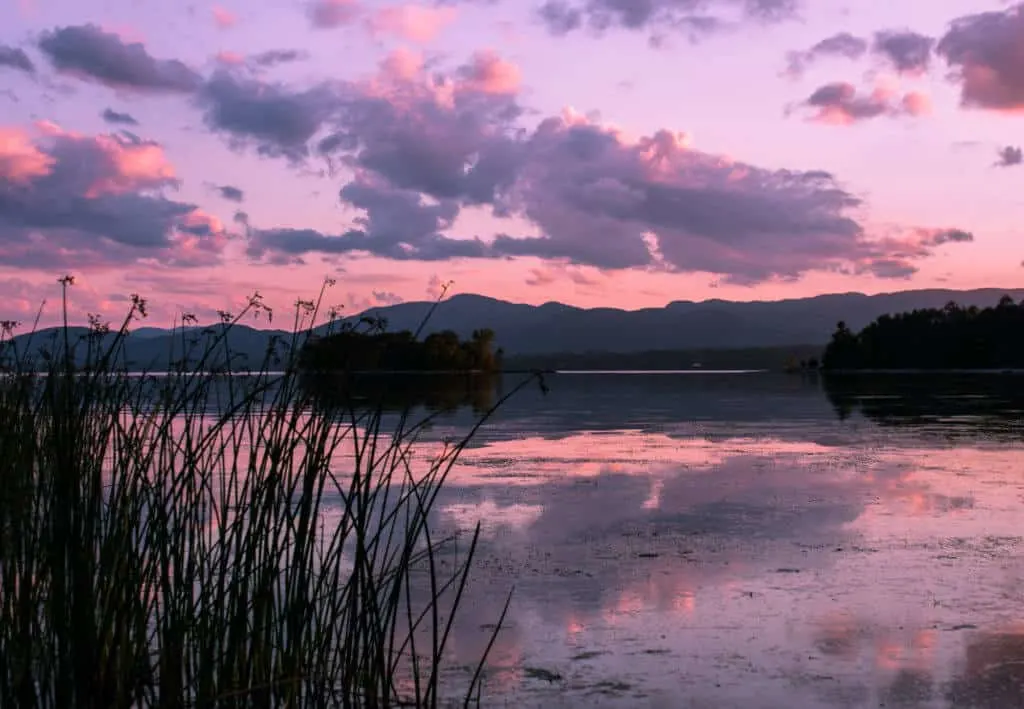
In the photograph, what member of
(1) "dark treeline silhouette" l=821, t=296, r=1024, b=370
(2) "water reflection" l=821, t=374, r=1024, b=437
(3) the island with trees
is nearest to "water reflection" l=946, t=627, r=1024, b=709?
(3) the island with trees

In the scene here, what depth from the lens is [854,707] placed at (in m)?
5.05

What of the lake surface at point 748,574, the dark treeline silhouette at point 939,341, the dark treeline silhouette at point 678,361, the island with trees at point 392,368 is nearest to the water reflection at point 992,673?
the lake surface at point 748,574

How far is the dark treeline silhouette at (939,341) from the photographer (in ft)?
220

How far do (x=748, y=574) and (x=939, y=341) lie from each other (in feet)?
222

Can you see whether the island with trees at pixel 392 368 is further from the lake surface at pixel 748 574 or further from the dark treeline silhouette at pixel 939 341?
the dark treeline silhouette at pixel 939 341

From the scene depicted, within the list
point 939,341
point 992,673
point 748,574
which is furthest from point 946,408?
point 939,341

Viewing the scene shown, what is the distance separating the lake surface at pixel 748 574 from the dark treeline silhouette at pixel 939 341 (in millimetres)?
55058

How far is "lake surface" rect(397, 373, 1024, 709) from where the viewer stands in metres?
5.44

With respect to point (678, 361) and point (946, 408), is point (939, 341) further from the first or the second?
point (678, 361)

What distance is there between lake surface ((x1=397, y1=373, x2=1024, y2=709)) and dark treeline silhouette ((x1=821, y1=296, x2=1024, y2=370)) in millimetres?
55058

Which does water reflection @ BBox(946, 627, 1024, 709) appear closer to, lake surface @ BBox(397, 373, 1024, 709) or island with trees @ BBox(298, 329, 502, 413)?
lake surface @ BBox(397, 373, 1024, 709)

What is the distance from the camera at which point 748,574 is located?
7.66 metres

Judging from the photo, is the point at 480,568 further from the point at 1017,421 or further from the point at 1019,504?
the point at 1017,421

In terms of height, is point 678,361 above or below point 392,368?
above
